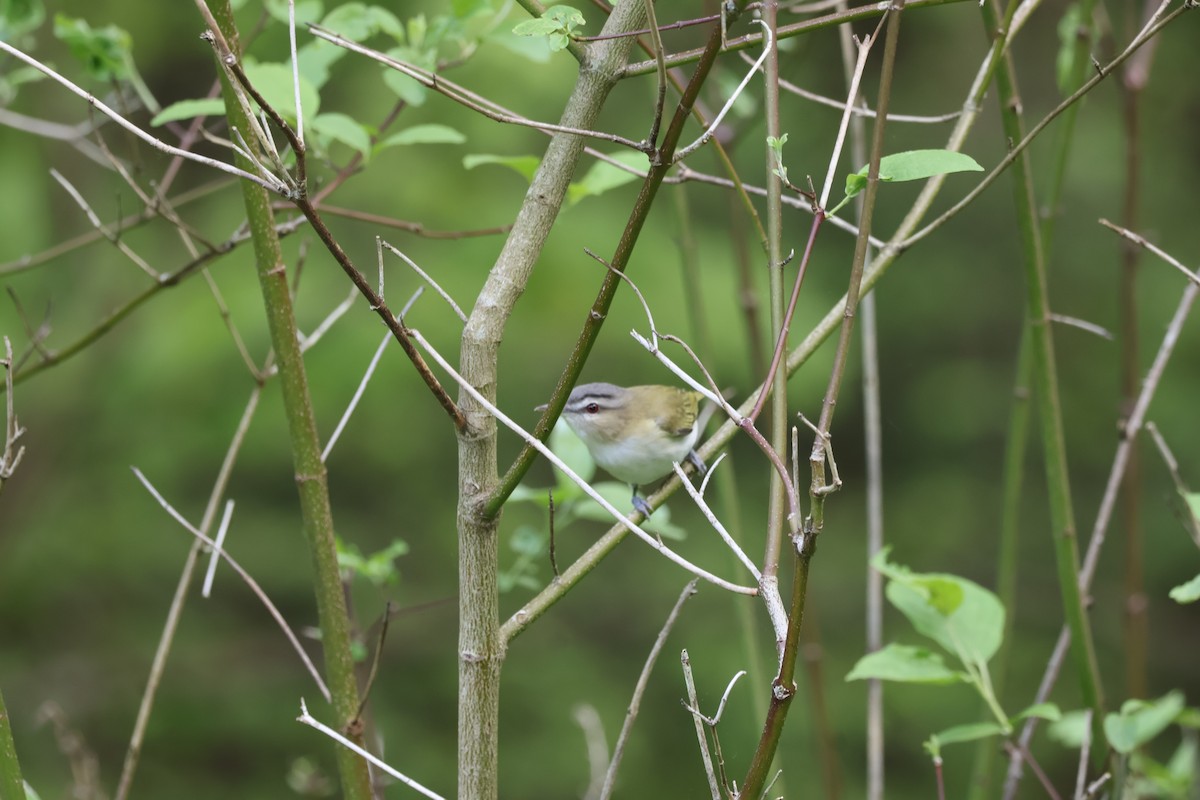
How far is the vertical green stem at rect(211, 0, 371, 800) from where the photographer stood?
1172 mm

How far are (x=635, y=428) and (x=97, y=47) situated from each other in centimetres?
130

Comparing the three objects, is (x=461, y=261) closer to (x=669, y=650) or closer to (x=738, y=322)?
(x=738, y=322)

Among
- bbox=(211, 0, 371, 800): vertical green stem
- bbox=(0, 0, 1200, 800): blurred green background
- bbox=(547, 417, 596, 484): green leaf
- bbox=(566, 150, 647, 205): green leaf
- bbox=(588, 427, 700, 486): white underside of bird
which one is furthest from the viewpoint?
bbox=(0, 0, 1200, 800): blurred green background

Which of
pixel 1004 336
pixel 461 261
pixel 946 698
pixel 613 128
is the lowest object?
pixel 946 698

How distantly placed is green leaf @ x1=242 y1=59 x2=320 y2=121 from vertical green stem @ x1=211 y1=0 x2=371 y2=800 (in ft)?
0.74

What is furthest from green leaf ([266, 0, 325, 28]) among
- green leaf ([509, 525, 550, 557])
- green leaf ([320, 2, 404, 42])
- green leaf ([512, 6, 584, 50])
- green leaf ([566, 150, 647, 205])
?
green leaf ([509, 525, 550, 557])

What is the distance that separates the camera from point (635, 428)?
8.14ft

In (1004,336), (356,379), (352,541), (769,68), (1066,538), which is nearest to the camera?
(769,68)

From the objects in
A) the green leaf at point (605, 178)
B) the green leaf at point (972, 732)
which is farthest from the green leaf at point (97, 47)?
the green leaf at point (972, 732)

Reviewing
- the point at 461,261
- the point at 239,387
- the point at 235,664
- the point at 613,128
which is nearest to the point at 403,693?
the point at 235,664

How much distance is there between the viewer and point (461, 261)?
3.78 meters

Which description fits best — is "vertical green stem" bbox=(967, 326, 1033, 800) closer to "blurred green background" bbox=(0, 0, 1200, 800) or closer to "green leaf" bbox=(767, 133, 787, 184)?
"green leaf" bbox=(767, 133, 787, 184)

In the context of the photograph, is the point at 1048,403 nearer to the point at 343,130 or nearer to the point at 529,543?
the point at 529,543

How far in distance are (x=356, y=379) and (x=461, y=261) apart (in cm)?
51
